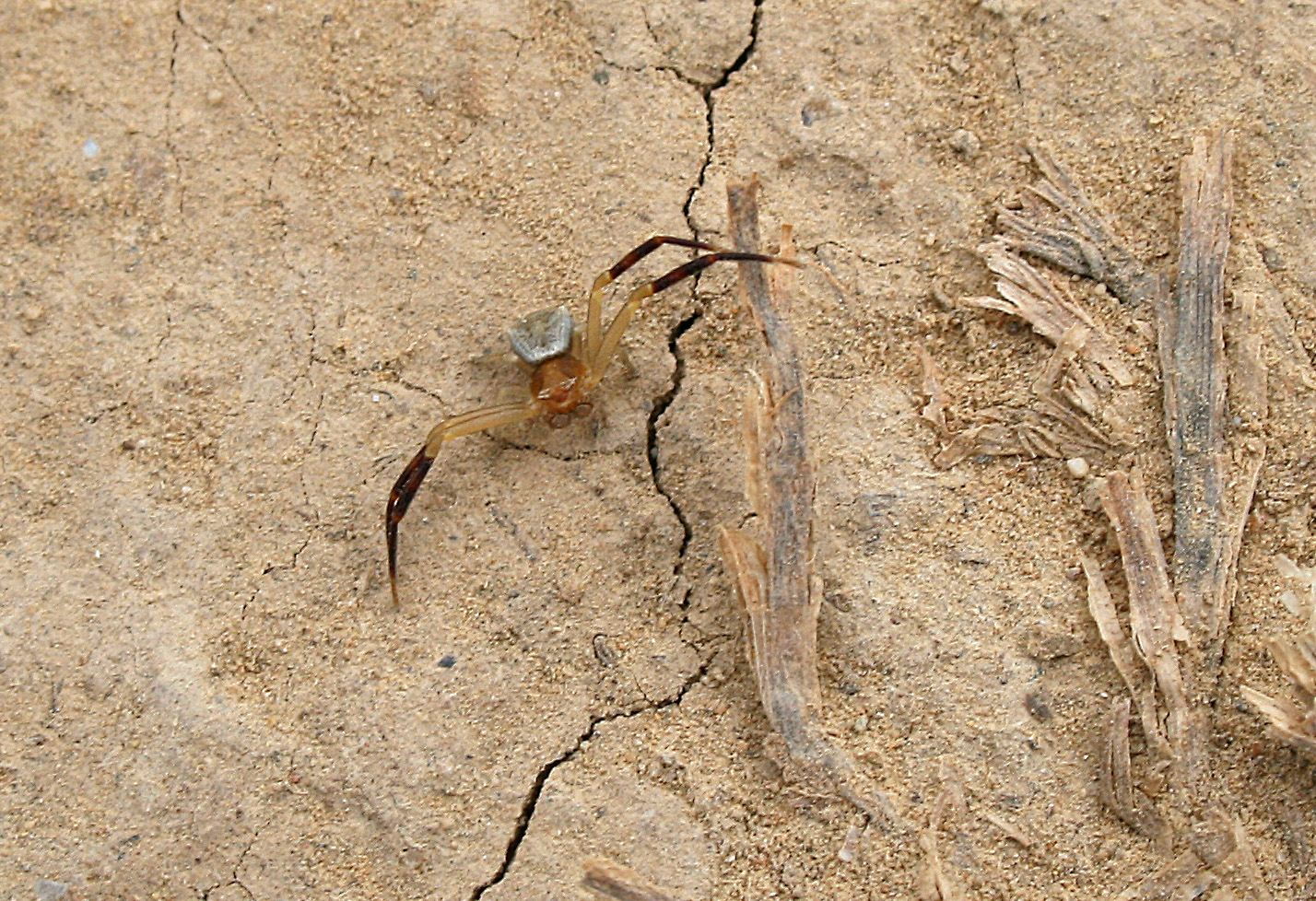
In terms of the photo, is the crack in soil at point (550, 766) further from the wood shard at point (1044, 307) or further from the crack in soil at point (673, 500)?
the wood shard at point (1044, 307)

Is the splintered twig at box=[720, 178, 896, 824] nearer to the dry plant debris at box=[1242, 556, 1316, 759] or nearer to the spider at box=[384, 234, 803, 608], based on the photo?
the spider at box=[384, 234, 803, 608]

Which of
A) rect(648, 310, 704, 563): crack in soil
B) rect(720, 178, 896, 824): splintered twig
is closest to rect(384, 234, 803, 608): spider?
rect(648, 310, 704, 563): crack in soil

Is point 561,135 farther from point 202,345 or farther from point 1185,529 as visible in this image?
point 1185,529

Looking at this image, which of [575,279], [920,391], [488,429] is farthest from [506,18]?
[920,391]

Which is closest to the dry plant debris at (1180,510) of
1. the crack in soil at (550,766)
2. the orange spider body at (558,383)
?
the crack in soil at (550,766)

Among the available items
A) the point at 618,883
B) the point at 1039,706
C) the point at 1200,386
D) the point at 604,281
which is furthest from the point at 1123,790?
the point at 604,281

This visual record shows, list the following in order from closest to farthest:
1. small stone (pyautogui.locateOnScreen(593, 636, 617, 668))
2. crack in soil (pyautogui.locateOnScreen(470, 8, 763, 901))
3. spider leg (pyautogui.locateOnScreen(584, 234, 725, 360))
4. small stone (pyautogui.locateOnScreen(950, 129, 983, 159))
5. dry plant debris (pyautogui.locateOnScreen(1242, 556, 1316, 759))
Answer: dry plant debris (pyautogui.locateOnScreen(1242, 556, 1316, 759)), crack in soil (pyautogui.locateOnScreen(470, 8, 763, 901)), small stone (pyautogui.locateOnScreen(593, 636, 617, 668)), spider leg (pyautogui.locateOnScreen(584, 234, 725, 360)), small stone (pyautogui.locateOnScreen(950, 129, 983, 159))
